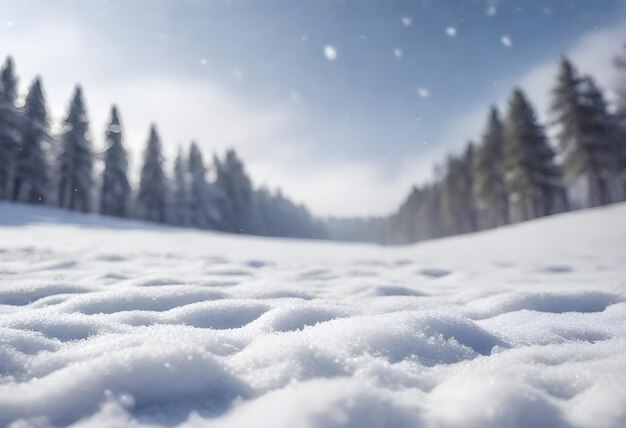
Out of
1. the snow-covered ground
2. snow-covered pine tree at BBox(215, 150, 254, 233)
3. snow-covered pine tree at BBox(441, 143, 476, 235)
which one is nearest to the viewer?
the snow-covered ground

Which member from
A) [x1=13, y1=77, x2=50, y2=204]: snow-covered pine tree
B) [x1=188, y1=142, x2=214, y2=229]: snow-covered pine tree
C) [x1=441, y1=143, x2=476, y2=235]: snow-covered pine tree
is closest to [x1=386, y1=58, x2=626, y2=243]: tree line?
[x1=441, y1=143, x2=476, y2=235]: snow-covered pine tree

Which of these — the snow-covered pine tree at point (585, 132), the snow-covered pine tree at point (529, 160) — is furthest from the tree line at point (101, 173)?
the snow-covered pine tree at point (585, 132)

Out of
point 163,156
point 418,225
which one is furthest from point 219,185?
point 418,225

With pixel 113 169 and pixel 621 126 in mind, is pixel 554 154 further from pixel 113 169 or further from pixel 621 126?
pixel 113 169

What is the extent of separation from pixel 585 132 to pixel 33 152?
3733 centimetres

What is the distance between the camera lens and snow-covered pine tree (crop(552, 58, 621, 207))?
2123cm

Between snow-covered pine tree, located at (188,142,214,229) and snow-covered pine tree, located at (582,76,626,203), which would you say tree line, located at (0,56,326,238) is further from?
snow-covered pine tree, located at (582,76,626,203)

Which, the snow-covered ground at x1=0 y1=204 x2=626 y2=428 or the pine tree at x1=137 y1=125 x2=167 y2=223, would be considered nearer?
the snow-covered ground at x1=0 y1=204 x2=626 y2=428

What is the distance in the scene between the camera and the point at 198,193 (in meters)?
40.6

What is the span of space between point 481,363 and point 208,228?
42.2 m

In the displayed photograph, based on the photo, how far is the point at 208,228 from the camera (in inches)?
1638

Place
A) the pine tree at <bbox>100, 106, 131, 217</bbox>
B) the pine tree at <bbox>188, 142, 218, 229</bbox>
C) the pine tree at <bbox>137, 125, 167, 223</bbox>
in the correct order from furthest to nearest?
the pine tree at <bbox>188, 142, 218, 229</bbox>
the pine tree at <bbox>137, 125, 167, 223</bbox>
the pine tree at <bbox>100, 106, 131, 217</bbox>

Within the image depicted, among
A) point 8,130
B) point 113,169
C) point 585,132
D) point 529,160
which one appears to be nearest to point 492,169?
point 529,160

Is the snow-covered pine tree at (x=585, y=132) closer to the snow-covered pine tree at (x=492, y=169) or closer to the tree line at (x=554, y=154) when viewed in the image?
the tree line at (x=554, y=154)
